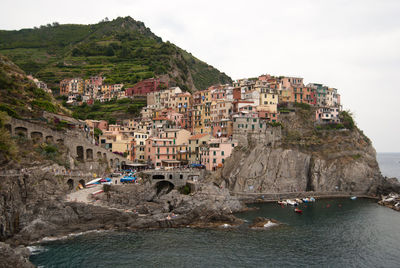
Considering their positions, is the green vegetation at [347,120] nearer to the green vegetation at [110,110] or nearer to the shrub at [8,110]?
the green vegetation at [110,110]

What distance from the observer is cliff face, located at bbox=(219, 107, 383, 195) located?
255 feet

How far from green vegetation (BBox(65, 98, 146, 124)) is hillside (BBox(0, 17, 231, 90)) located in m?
14.3

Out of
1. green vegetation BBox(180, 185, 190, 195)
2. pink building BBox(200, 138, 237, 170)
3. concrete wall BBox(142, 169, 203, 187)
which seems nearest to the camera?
green vegetation BBox(180, 185, 190, 195)

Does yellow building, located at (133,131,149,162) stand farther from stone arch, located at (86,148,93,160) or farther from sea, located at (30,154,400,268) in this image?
sea, located at (30,154,400,268)

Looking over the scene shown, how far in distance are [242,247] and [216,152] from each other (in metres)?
32.8

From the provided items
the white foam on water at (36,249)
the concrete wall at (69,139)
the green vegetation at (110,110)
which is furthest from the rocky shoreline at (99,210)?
the green vegetation at (110,110)

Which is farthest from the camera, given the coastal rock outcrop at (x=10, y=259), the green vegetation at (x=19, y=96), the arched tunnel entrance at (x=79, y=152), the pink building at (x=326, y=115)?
the pink building at (x=326, y=115)

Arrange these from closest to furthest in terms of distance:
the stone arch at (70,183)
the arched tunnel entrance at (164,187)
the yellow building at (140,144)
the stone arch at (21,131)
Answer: the stone arch at (70,183) → the stone arch at (21,131) → the arched tunnel entrance at (164,187) → the yellow building at (140,144)

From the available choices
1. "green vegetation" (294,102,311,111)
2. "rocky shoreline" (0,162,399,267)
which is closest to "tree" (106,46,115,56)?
"green vegetation" (294,102,311,111)

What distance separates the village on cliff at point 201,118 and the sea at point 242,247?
25.8 m

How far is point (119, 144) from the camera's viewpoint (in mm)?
82688

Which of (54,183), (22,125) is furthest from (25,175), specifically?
(22,125)

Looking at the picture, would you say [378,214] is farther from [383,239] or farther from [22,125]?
[22,125]

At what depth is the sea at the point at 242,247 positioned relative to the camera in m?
42.5
